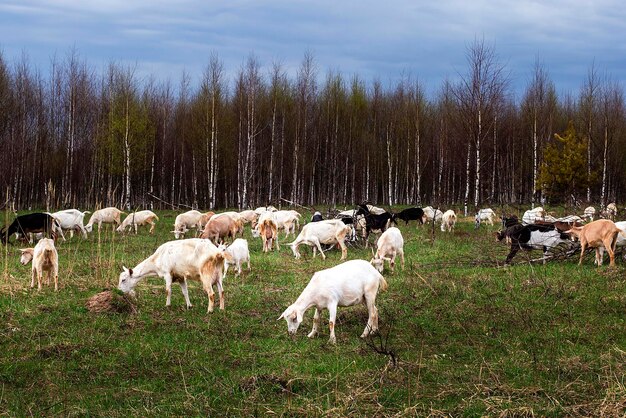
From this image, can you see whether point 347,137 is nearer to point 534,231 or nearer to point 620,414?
point 534,231

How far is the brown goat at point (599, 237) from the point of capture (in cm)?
1586

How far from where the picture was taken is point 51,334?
9.88 metres

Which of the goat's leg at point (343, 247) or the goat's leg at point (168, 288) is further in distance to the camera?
the goat's leg at point (343, 247)

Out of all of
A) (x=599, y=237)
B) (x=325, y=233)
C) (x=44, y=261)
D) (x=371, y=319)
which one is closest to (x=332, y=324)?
(x=371, y=319)

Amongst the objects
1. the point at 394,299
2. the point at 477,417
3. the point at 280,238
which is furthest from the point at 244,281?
the point at 280,238

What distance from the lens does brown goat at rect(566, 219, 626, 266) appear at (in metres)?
15.9

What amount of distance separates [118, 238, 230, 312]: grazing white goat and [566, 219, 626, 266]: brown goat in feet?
31.0

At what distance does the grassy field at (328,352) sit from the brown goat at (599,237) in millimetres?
1330

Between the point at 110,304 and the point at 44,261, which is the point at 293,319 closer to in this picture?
the point at 110,304

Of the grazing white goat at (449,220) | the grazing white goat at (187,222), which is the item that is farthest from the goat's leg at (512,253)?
the grazing white goat at (187,222)

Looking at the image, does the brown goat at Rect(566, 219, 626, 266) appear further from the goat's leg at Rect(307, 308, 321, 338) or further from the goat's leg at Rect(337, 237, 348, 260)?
the goat's leg at Rect(307, 308, 321, 338)

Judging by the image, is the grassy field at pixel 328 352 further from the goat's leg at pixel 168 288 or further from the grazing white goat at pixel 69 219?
the grazing white goat at pixel 69 219

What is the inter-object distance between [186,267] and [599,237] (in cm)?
1023

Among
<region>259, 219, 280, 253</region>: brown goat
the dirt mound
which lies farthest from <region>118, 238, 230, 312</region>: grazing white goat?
<region>259, 219, 280, 253</region>: brown goat
